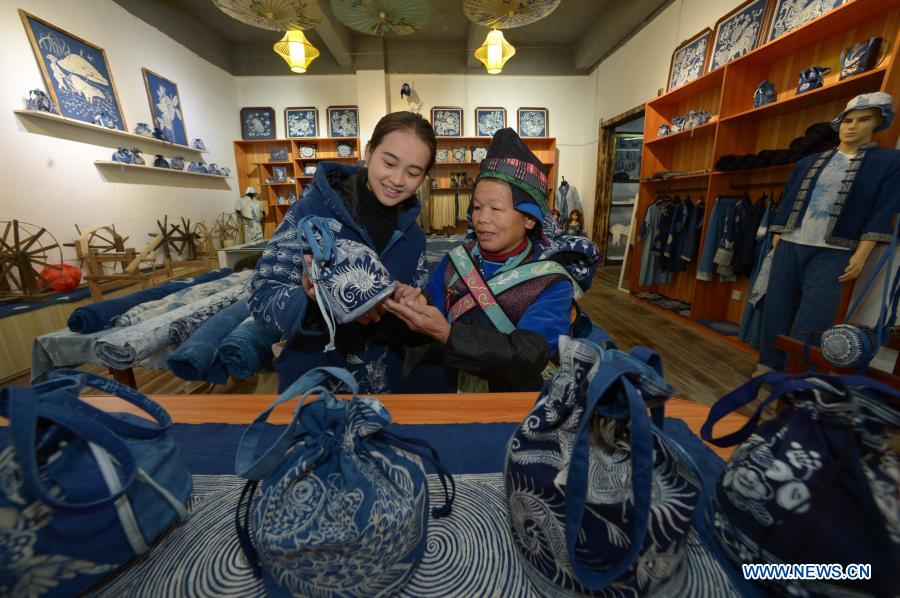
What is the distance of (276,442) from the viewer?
462 mm

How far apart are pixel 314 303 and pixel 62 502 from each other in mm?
693

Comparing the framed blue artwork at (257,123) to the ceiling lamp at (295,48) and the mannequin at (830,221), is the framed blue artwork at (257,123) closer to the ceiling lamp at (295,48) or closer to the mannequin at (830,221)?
the ceiling lamp at (295,48)

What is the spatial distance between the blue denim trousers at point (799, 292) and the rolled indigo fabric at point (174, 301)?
390 cm

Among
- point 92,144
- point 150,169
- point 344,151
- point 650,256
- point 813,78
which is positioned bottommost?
point 650,256

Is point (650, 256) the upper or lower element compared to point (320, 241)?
lower

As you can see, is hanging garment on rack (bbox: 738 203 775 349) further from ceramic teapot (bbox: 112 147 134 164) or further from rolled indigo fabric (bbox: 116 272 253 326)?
ceramic teapot (bbox: 112 147 134 164)

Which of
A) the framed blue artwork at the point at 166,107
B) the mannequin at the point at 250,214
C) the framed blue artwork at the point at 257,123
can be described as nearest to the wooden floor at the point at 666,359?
the framed blue artwork at the point at 166,107

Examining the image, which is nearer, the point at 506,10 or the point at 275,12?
the point at 275,12

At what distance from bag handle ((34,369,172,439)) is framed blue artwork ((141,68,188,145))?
20.6 feet

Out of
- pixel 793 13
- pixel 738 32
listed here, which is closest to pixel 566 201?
pixel 738 32

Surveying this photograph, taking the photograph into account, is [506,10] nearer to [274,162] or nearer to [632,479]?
[632,479]

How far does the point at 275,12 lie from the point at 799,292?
17.2 feet

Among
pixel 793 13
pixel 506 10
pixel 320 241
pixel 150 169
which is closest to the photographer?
pixel 320 241

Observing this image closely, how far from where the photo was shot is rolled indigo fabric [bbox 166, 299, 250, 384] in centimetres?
153
